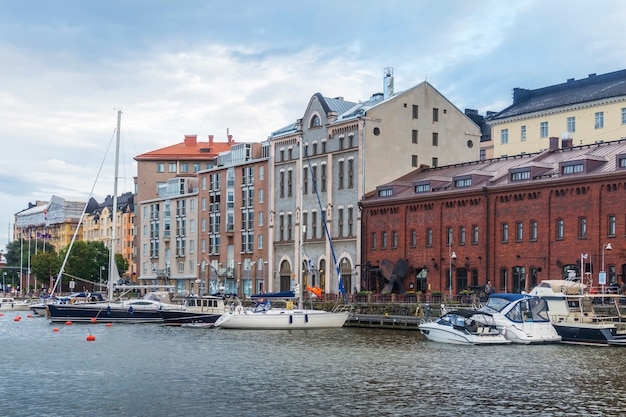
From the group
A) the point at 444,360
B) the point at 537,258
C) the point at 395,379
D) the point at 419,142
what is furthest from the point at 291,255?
the point at 395,379

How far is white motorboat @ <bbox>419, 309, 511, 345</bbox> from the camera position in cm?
6309

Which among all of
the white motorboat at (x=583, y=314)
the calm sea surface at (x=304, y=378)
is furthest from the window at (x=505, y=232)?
the calm sea surface at (x=304, y=378)

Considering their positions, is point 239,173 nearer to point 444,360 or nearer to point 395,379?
point 444,360

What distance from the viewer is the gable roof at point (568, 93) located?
103 metres

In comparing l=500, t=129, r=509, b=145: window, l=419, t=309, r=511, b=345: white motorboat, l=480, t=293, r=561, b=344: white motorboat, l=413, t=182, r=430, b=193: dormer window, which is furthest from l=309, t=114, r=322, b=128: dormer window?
l=480, t=293, r=561, b=344: white motorboat

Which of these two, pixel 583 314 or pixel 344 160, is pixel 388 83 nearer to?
pixel 344 160

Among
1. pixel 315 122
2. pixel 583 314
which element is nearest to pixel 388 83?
pixel 315 122

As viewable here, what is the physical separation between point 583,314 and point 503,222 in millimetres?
23241

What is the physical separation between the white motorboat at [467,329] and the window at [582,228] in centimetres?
1916

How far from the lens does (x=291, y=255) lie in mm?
116625

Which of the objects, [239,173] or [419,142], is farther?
[239,173]

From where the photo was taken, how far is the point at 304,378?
1767 inches

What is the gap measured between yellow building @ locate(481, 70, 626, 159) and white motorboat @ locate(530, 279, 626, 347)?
2982 cm

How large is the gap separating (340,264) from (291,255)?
10.3 meters
